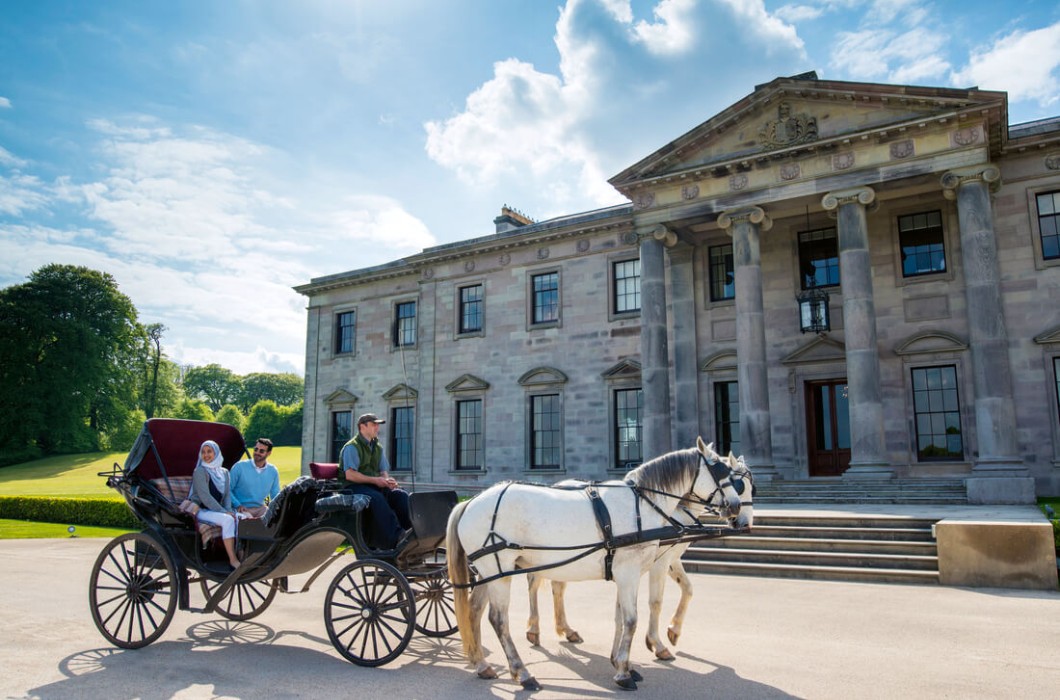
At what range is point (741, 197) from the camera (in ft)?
63.8

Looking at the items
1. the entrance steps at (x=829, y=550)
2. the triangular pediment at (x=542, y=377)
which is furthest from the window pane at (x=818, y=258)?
the entrance steps at (x=829, y=550)

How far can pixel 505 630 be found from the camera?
6.54 meters

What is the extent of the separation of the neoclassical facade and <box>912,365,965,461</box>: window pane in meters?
0.05

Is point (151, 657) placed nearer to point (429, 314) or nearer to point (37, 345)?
point (429, 314)

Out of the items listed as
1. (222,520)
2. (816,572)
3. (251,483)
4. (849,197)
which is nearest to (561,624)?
(222,520)

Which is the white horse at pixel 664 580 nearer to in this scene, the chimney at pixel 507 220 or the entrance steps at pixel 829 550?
the entrance steps at pixel 829 550

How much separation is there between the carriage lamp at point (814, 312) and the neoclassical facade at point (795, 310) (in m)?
0.06

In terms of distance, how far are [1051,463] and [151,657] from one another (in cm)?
1874

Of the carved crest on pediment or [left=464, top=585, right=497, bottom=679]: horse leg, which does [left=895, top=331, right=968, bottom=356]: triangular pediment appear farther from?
[left=464, top=585, right=497, bottom=679]: horse leg

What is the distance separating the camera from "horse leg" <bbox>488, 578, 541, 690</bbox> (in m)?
6.25

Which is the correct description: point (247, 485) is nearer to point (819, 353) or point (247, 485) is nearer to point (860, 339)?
point (860, 339)

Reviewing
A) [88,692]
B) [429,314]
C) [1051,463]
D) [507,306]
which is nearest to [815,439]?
[1051,463]

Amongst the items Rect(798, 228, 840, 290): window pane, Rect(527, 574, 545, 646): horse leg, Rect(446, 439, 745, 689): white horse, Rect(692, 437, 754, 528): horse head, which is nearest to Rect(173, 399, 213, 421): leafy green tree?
Rect(798, 228, 840, 290): window pane

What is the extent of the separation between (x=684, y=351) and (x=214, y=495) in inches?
632
